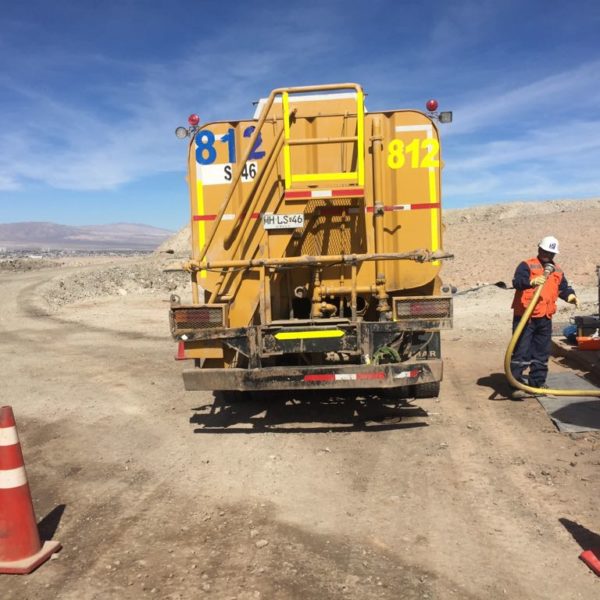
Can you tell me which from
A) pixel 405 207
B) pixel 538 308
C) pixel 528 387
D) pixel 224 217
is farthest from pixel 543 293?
pixel 224 217

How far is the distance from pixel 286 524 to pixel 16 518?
162 cm

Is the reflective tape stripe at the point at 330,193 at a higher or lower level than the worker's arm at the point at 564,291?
higher

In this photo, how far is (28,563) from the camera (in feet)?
11.2

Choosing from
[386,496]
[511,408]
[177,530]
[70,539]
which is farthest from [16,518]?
[511,408]

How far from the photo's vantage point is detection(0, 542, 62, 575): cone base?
11.0ft

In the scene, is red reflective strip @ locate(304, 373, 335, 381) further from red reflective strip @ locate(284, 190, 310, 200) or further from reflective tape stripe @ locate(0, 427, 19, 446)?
reflective tape stripe @ locate(0, 427, 19, 446)

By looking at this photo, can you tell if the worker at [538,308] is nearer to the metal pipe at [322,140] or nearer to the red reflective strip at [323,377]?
the red reflective strip at [323,377]

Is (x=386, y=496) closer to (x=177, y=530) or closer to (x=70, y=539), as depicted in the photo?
(x=177, y=530)

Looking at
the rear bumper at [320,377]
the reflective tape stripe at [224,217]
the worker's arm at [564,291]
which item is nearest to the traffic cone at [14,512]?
the rear bumper at [320,377]

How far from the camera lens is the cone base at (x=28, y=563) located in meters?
3.36

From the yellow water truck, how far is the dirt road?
67cm

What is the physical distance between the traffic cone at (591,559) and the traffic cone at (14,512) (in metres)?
3.06

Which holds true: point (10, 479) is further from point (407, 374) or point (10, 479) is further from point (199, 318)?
point (407, 374)

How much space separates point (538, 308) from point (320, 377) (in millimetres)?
2892
